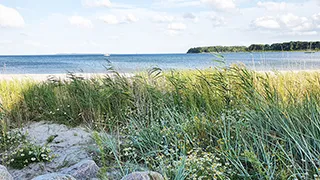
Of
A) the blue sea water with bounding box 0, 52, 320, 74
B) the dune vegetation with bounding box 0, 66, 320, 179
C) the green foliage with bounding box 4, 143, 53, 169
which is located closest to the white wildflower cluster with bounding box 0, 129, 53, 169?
the green foliage with bounding box 4, 143, 53, 169

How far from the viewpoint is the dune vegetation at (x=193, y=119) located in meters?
2.29

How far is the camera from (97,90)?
4652 mm

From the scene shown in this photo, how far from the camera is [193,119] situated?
300 centimetres

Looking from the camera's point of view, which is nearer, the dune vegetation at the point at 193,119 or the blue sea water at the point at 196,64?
the dune vegetation at the point at 193,119

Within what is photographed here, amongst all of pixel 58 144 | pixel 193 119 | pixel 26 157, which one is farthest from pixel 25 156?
pixel 193 119

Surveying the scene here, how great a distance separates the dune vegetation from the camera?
7.53 feet

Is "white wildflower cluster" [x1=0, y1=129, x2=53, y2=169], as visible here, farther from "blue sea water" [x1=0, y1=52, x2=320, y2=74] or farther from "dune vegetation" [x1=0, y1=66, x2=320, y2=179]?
A: "blue sea water" [x1=0, y1=52, x2=320, y2=74]

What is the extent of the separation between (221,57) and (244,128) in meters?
1.25

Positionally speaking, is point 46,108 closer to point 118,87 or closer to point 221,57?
point 118,87

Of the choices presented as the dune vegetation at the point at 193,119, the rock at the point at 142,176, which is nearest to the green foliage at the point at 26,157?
the dune vegetation at the point at 193,119

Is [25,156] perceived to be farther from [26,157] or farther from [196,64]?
[196,64]

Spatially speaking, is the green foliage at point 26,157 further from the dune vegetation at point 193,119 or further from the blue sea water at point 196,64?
the blue sea water at point 196,64

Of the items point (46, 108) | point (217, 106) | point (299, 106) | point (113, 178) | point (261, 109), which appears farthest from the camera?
point (46, 108)

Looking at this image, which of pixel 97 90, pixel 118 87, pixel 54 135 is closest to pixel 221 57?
pixel 118 87
